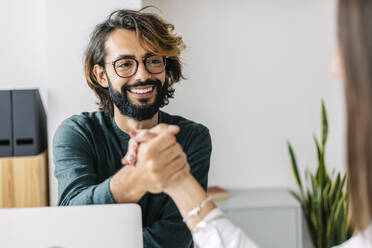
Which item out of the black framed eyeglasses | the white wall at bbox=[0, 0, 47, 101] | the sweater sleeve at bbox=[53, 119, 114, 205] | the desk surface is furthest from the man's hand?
the desk surface

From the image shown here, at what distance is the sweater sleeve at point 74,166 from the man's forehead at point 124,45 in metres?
0.32

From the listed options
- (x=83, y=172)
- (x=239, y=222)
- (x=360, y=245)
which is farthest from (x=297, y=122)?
(x=360, y=245)

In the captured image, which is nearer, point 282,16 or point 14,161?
point 14,161

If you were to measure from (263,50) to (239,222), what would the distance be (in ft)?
4.08

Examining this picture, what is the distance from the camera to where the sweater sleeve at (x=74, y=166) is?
1770 millimetres

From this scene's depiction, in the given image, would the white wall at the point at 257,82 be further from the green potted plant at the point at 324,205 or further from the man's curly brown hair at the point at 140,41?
the man's curly brown hair at the point at 140,41

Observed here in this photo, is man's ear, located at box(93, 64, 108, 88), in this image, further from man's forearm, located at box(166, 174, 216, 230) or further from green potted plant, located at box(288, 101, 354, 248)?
green potted plant, located at box(288, 101, 354, 248)

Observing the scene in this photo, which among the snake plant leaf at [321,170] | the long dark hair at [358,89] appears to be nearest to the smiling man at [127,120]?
the long dark hair at [358,89]

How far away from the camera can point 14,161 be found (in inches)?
102

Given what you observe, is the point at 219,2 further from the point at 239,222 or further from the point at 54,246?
the point at 54,246

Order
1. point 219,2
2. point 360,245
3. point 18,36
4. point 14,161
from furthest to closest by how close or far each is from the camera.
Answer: point 219,2
point 18,36
point 14,161
point 360,245

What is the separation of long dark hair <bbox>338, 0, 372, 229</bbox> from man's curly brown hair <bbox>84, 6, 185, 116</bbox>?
1.08 metres

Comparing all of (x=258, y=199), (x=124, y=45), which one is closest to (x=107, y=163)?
(x=124, y=45)

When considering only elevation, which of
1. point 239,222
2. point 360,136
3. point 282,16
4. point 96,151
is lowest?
point 239,222
